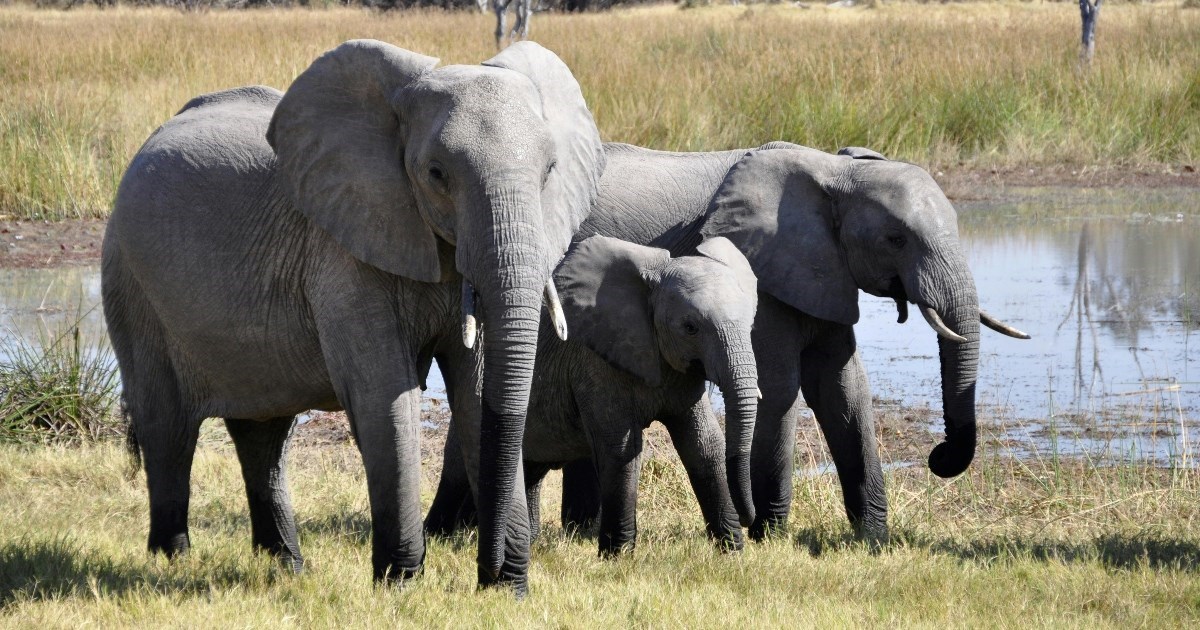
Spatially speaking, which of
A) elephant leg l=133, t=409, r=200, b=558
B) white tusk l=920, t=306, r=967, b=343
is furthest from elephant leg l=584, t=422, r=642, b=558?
elephant leg l=133, t=409, r=200, b=558

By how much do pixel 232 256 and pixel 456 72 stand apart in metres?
1.20

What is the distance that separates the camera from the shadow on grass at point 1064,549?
5.73 m

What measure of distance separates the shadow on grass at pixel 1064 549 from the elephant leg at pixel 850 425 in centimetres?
26

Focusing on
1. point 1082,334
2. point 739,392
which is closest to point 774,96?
point 1082,334

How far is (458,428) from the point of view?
4930 millimetres

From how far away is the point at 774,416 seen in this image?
6469 mm

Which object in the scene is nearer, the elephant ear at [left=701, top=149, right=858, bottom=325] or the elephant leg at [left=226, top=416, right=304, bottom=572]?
the elephant leg at [left=226, top=416, right=304, bottom=572]

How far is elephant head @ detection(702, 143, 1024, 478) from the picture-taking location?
6273 mm

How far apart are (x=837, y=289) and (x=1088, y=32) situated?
1589 cm

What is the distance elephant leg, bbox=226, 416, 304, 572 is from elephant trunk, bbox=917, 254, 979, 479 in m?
2.69

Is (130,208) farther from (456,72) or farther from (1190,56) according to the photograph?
(1190,56)

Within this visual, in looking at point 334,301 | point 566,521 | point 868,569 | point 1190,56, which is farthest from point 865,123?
point 334,301

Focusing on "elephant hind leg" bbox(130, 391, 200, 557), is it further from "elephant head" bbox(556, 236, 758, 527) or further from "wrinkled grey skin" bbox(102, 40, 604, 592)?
"elephant head" bbox(556, 236, 758, 527)

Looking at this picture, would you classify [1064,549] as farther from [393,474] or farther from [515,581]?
[393,474]
